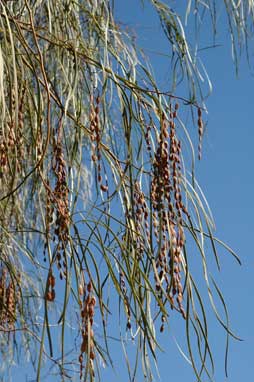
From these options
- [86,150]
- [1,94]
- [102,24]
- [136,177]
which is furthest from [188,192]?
[86,150]

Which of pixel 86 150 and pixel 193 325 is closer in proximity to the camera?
pixel 193 325

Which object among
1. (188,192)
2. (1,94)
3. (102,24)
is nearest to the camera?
(1,94)

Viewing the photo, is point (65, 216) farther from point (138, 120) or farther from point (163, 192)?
point (138, 120)

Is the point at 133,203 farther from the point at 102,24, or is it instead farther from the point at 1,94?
the point at 102,24

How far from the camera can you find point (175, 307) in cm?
98

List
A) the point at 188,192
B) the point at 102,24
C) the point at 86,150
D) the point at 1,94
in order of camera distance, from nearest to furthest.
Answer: the point at 1,94, the point at 188,192, the point at 102,24, the point at 86,150

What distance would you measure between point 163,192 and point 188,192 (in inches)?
5.2

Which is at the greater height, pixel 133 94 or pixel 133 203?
pixel 133 94

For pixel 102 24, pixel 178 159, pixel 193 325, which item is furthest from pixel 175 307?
pixel 102 24

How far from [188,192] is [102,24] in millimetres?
464

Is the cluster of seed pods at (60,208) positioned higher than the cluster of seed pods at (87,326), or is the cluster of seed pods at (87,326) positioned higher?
the cluster of seed pods at (60,208)

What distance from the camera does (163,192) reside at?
103 centimetres

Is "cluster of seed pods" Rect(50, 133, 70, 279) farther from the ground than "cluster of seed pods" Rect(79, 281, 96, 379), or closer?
farther from the ground

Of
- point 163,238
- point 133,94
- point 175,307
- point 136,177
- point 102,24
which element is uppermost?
point 102,24
